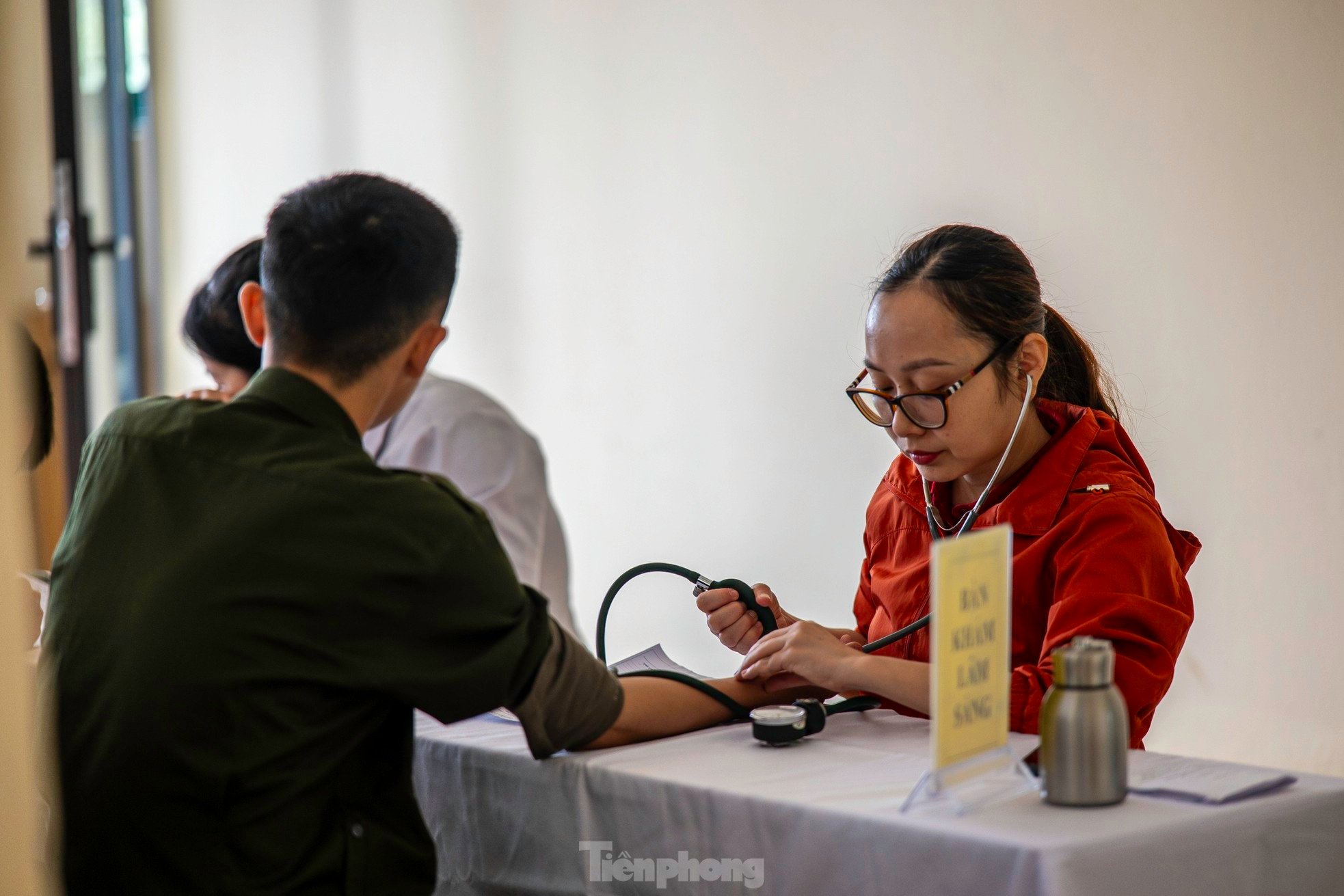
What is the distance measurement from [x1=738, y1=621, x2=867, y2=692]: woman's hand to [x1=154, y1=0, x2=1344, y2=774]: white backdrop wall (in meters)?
1.13

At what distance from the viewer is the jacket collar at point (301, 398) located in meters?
1.17

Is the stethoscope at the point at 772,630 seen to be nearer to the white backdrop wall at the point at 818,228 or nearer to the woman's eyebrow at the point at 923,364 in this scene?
the woman's eyebrow at the point at 923,364

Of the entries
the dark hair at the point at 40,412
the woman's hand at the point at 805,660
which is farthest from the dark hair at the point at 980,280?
the dark hair at the point at 40,412

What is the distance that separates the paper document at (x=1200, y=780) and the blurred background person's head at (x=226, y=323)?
1.53m

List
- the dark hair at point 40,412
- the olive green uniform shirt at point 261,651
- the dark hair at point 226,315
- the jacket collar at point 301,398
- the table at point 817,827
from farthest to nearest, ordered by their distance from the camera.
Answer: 1. the dark hair at point 226,315
2. the dark hair at point 40,412
3. the jacket collar at point 301,398
4. the olive green uniform shirt at point 261,651
5. the table at point 817,827

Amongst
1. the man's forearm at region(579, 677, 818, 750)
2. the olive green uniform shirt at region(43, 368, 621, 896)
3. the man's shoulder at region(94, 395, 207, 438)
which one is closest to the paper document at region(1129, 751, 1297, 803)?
the man's forearm at region(579, 677, 818, 750)

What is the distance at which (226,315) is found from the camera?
2066mm

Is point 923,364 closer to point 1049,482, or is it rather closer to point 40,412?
point 1049,482

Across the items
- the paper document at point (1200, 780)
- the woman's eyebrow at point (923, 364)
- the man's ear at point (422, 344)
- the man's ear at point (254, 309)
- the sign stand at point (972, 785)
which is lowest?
the paper document at point (1200, 780)

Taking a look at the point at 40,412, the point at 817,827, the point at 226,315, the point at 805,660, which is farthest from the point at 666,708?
the point at 226,315

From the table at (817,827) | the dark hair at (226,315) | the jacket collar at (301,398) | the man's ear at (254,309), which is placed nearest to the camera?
the table at (817,827)

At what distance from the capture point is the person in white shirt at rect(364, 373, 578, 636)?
100 inches

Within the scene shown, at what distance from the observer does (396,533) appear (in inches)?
43.3

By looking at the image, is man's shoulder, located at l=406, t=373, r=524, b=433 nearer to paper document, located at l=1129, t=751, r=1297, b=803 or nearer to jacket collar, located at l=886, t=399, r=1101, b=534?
jacket collar, located at l=886, t=399, r=1101, b=534
